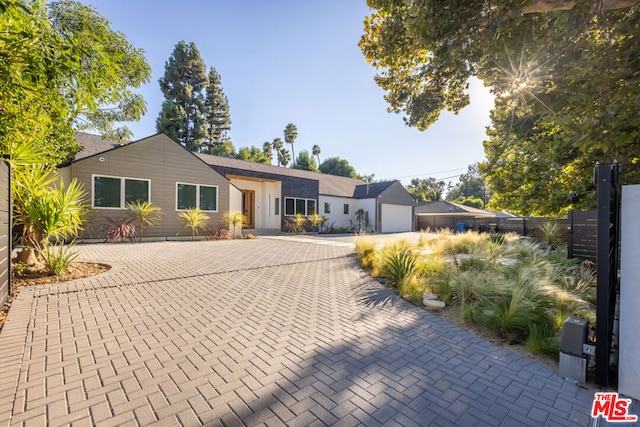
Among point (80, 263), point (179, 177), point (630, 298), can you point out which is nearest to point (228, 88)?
point (179, 177)

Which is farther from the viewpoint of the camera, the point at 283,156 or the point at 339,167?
the point at 283,156

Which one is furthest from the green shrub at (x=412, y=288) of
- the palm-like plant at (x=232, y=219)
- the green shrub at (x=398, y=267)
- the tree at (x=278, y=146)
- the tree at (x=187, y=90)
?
the tree at (x=278, y=146)

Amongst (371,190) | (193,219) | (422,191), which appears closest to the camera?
(193,219)

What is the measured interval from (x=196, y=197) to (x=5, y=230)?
30.5 ft

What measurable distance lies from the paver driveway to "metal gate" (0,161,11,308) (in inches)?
10.6

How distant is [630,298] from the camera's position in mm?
2121

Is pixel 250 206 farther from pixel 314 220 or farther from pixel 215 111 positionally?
pixel 215 111

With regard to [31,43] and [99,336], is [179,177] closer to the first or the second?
[31,43]

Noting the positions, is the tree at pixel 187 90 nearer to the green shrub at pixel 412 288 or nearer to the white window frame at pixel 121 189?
the white window frame at pixel 121 189

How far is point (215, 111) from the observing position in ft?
107

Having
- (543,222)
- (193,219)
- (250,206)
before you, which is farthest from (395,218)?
(193,219)

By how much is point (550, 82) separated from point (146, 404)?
21.1ft

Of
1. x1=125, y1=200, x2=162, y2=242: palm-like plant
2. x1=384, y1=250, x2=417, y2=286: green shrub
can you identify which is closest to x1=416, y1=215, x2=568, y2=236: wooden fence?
x1=384, y1=250, x2=417, y2=286: green shrub

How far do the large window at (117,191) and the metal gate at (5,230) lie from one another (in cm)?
755
